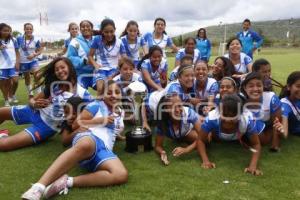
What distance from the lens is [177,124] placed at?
194 inches

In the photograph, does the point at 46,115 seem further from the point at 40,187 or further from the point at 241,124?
the point at 241,124

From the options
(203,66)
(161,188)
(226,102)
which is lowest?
(161,188)

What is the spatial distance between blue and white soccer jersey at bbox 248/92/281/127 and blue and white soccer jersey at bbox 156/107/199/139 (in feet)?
2.61

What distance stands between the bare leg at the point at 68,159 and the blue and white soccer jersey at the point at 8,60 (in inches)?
217

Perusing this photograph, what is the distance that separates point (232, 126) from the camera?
4.40 metres

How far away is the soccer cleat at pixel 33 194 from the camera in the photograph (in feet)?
10.5

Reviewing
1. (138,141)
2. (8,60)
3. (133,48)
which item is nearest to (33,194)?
(138,141)

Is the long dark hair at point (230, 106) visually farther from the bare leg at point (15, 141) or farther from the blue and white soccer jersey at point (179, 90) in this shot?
the bare leg at point (15, 141)

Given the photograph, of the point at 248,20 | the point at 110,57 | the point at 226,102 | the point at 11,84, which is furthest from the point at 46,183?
the point at 248,20

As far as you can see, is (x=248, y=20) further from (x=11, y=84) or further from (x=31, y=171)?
(x=31, y=171)

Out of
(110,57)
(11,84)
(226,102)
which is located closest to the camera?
(226,102)

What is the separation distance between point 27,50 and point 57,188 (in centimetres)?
683

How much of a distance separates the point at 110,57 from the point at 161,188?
11.5ft

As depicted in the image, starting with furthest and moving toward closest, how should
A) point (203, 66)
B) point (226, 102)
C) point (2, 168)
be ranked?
1. point (203, 66)
2. point (2, 168)
3. point (226, 102)
